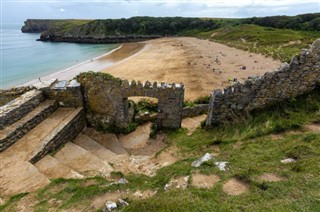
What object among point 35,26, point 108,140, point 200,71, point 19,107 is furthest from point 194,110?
point 35,26

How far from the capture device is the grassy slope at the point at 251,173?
504 cm

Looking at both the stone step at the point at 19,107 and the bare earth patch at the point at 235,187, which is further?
the stone step at the point at 19,107

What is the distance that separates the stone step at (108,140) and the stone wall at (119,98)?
59cm

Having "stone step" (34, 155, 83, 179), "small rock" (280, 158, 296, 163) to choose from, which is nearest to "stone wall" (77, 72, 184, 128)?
"stone step" (34, 155, 83, 179)

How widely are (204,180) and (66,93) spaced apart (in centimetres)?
981

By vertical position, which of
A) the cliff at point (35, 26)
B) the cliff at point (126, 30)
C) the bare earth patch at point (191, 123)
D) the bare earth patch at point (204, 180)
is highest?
the cliff at point (35, 26)

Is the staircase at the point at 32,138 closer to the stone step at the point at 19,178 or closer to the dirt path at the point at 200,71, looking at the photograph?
the stone step at the point at 19,178

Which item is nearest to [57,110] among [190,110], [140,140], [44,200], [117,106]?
[117,106]

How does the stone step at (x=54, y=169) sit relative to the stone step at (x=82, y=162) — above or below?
above

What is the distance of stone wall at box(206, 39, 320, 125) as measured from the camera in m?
9.52

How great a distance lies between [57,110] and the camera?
12.7 m

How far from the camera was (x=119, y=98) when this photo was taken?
12.8 m

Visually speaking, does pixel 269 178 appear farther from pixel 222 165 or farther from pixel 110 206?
pixel 110 206

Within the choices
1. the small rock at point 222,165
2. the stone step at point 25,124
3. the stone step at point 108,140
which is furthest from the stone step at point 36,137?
the small rock at point 222,165
